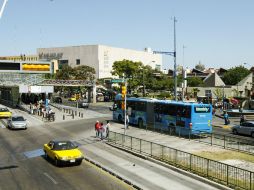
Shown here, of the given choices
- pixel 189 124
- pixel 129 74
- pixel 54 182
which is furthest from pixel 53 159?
pixel 129 74

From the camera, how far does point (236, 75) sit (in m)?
142

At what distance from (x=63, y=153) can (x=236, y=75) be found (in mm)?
128088

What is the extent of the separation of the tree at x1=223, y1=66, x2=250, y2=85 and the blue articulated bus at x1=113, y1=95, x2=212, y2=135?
10471cm

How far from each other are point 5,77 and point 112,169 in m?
68.4

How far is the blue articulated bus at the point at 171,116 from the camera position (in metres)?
34.2

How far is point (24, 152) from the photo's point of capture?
92.3 feet

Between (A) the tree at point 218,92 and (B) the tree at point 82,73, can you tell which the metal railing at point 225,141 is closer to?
(A) the tree at point 218,92

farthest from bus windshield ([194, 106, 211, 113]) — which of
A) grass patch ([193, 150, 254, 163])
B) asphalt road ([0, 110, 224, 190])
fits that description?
asphalt road ([0, 110, 224, 190])

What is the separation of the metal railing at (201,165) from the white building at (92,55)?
111 meters

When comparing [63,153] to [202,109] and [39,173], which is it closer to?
[39,173]

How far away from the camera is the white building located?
140 meters

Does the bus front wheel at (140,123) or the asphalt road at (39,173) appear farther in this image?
the bus front wheel at (140,123)

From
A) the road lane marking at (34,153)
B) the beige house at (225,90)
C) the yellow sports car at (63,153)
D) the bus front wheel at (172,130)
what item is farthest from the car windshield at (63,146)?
the beige house at (225,90)

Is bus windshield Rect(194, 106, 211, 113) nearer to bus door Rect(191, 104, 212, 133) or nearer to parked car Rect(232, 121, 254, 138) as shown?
bus door Rect(191, 104, 212, 133)
